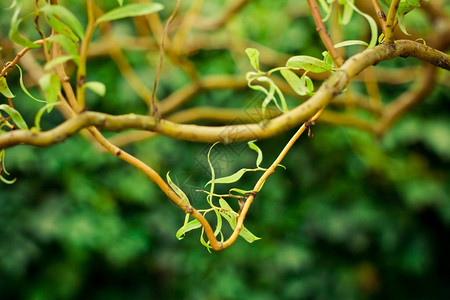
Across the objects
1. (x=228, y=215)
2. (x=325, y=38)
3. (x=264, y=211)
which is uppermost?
(x=325, y=38)

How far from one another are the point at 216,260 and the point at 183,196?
1.68m

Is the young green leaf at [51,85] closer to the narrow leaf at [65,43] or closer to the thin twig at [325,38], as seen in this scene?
the narrow leaf at [65,43]

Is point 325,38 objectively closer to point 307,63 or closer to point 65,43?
point 307,63

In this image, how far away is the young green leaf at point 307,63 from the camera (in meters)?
0.30

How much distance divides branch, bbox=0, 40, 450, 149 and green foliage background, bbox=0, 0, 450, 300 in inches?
60.7

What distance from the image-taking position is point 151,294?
6.41ft

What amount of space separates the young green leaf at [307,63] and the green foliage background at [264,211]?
1.48m

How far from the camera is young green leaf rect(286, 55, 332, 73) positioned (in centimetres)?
30

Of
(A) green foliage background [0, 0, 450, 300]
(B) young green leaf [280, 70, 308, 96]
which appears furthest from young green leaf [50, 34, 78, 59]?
(A) green foliage background [0, 0, 450, 300]

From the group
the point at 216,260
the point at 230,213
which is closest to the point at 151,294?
the point at 216,260

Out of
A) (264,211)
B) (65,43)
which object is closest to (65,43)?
(65,43)

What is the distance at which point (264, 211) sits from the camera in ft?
6.28

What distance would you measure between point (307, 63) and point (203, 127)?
10 cm

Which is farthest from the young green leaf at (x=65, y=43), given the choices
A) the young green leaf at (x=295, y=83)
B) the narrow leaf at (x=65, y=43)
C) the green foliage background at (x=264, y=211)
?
the green foliage background at (x=264, y=211)
